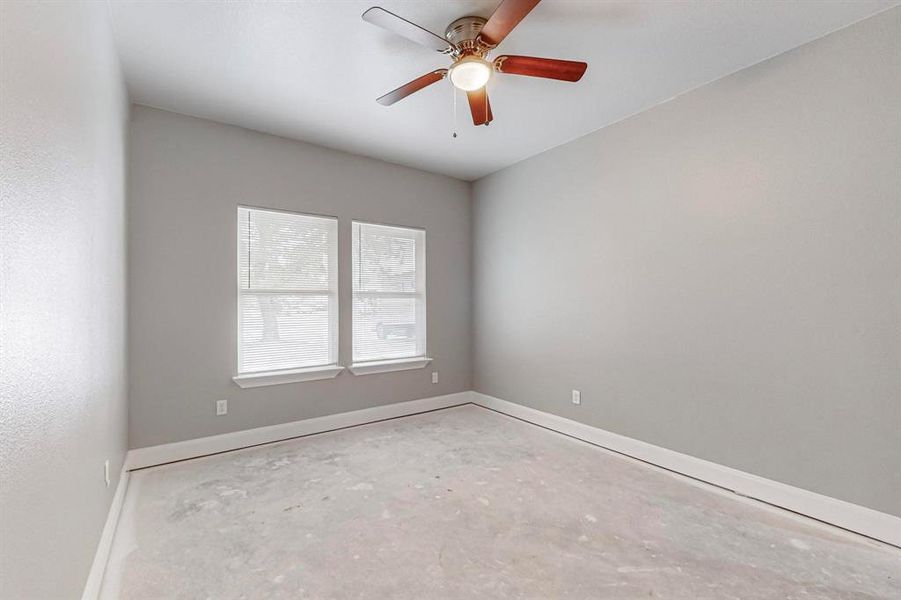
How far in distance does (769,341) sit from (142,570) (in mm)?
3604

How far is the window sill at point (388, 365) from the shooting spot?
160 inches

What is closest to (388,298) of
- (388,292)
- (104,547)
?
(388,292)

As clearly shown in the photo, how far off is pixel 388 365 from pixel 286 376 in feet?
3.38

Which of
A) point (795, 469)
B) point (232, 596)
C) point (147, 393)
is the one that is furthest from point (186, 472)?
point (795, 469)

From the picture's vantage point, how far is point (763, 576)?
6.03ft

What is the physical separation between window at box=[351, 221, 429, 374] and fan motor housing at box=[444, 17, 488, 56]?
2255 millimetres

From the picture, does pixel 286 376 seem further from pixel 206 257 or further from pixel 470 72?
pixel 470 72

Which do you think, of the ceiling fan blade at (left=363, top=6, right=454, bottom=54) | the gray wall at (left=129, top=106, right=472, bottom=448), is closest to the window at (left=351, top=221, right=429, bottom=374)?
the gray wall at (left=129, top=106, right=472, bottom=448)

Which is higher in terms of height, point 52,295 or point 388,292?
point 388,292

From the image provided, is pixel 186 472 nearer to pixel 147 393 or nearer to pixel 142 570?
pixel 147 393

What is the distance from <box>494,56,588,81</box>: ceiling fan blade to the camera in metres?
2.11

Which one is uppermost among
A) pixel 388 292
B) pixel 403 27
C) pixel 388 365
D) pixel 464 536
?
pixel 403 27

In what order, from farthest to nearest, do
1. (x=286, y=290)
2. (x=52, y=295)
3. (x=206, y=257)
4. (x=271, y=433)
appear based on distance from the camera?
(x=286, y=290)
(x=271, y=433)
(x=206, y=257)
(x=52, y=295)

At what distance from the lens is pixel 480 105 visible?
2.50 m
